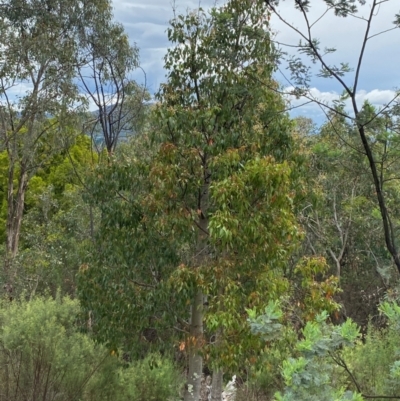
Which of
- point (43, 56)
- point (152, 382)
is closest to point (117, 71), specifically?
point (43, 56)

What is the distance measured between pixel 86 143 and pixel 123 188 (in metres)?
15.2

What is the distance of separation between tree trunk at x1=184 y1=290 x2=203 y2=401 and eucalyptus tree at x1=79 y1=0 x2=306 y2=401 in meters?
0.01

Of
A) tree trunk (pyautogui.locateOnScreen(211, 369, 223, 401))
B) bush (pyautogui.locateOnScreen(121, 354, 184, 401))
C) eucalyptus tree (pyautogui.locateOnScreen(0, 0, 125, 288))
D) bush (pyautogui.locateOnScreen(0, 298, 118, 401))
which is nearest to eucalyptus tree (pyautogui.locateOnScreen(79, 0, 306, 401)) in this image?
tree trunk (pyautogui.locateOnScreen(211, 369, 223, 401))

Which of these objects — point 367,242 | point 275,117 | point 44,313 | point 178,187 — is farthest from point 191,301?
point 367,242

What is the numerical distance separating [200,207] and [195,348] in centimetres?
133

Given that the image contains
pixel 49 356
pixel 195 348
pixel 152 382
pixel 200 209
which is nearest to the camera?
pixel 195 348

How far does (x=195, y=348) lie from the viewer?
4910mm

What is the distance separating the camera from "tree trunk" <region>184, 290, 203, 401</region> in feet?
16.0

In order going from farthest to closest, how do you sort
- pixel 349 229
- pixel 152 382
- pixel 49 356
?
pixel 349 229 < pixel 152 382 < pixel 49 356

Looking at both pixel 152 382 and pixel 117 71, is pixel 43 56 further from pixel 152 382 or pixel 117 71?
pixel 152 382

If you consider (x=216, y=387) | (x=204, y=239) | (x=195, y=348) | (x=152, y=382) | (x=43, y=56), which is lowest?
(x=152, y=382)

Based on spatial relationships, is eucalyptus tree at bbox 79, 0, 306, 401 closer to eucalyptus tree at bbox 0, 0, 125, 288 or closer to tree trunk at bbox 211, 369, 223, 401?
tree trunk at bbox 211, 369, 223, 401

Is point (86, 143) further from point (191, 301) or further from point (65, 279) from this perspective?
point (191, 301)

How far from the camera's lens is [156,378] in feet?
21.8
